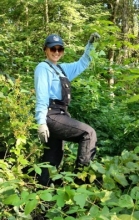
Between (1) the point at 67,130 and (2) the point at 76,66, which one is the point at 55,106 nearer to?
(1) the point at 67,130

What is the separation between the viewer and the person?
3.24 m

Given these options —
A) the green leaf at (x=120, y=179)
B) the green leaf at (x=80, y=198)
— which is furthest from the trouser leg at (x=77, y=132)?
the green leaf at (x=80, y=198)

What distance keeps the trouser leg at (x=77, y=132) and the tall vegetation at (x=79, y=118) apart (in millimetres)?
181

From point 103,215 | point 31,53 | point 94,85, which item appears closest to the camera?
point 103,215

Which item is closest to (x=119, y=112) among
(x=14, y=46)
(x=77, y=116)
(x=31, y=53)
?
(x=77, y=116)

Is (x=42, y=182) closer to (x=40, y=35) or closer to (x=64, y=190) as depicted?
(x=64, y=190)

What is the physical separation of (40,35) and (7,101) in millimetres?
8239

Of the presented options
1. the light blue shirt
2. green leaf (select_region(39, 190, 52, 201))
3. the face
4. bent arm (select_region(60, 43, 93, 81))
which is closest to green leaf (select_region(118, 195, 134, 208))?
green leaf (select_region(39, 190, 52, 201))

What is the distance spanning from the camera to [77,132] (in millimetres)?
3285

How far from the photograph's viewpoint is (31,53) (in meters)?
9.99

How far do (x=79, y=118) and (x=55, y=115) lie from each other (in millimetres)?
2108

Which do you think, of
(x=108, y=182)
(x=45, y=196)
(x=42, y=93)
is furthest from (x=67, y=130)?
(x=45, y=196)

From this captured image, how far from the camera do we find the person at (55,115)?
10.6 feet

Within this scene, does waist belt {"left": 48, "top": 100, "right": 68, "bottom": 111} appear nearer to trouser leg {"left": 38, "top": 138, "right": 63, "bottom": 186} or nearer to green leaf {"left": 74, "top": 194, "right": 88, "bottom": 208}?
trouser leg {"left": 38, "top": 138, "right": 63, "bottom": 186}
